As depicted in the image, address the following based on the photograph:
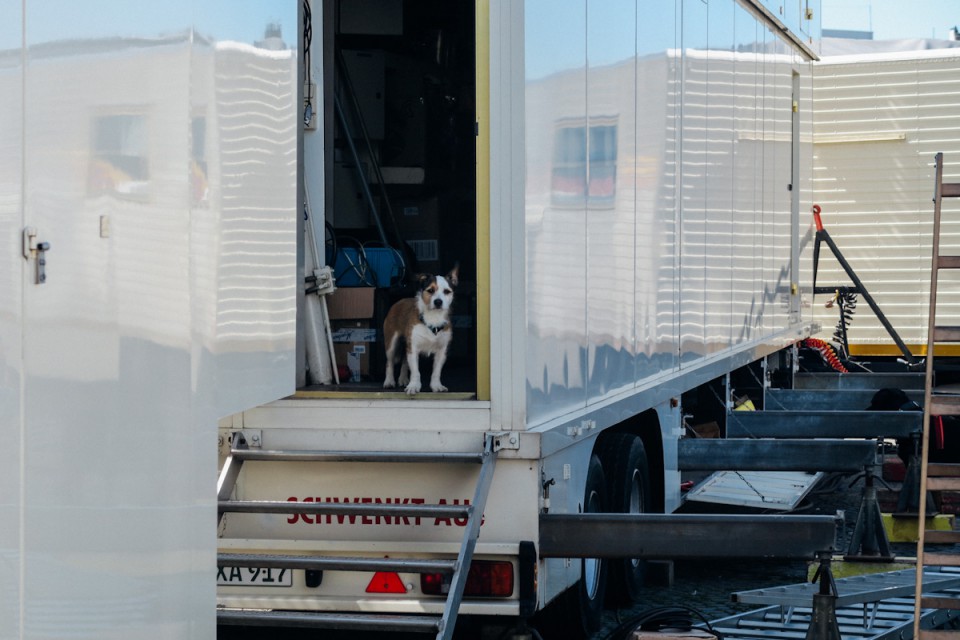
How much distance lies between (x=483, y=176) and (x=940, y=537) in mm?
1906

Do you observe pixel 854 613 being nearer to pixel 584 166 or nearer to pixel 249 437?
pixel 584 166

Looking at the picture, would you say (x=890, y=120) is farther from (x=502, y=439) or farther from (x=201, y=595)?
(x=201, y=595)

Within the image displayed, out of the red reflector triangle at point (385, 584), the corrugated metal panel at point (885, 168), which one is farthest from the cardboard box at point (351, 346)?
the corrugated metal panel at point (885, 168)

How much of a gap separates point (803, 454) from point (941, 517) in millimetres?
1141

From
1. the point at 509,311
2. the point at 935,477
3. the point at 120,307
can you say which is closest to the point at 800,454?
the point at 935,477

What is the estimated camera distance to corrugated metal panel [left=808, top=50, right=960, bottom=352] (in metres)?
13.3

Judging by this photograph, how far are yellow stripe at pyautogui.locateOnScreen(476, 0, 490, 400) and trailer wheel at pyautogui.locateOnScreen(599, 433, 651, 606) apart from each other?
50.2 inches

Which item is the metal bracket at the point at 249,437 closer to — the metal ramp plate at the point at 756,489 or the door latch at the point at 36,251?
the door latch at the point at 36,251

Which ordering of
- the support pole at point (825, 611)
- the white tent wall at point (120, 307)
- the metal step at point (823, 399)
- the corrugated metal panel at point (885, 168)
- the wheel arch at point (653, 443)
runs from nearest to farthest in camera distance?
the white tent wall at point (120, 307) → the support pole at point (825, 611) → the wheel arch at point (653, 443) → the metal step at point (823, 399) → the corrugated metal panel at point (885, 168)

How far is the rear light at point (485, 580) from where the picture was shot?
466 centimetres

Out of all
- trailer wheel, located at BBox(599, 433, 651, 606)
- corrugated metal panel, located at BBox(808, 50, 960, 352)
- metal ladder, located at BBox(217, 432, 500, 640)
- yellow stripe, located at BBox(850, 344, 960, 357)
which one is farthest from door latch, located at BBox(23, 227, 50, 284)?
yellow stripe, located at BBox(850, 344, 960, 357)

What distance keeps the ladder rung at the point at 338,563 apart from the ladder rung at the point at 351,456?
337 millimetres

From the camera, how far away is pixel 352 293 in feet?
19.7

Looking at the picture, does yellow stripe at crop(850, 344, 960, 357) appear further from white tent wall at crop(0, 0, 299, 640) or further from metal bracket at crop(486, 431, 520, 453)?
white tent wall at crop(0, 0, 299, 640)
